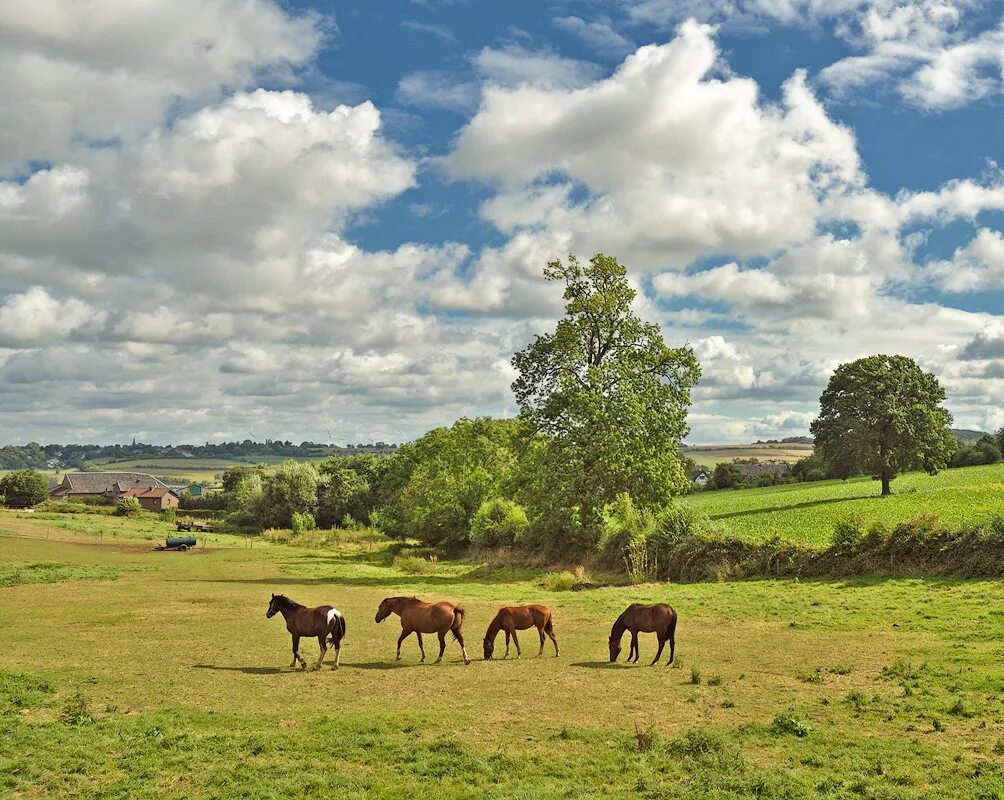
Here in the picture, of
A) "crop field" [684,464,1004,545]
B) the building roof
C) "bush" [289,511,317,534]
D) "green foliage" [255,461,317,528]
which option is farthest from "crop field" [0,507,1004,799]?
the building roof

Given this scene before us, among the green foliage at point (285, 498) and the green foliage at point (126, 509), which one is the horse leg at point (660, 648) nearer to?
the green foliage at point (285, 498)

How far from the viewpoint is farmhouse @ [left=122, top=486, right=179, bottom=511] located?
149875mm

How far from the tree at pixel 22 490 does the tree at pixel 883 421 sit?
125706 millimetres

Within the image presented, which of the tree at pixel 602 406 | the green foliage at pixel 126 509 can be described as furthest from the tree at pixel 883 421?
the green foliage at pixel 126 509

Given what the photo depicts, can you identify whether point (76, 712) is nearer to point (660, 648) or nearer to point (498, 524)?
point (660, 648)

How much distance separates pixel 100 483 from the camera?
6117 inches

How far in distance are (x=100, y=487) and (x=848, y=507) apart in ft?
486

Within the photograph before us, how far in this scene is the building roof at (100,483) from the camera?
15175cm

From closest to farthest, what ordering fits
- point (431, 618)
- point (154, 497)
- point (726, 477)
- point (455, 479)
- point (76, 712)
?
point (76, 712), point (431, 618), point (455, 479), point (726, 477), point (154, 497)

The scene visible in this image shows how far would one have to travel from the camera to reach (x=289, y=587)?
38.6 metres

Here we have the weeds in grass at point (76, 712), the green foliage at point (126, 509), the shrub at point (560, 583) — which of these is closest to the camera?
the weeds in grass at point (76, 712)

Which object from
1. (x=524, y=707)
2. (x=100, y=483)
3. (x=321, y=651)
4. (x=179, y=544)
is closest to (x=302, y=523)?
(x=179, y=544)

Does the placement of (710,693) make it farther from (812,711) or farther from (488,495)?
(488,495)

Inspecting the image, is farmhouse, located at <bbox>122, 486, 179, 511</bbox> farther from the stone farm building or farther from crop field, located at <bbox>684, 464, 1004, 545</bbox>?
crop field, located at <bbox>684, 464, 1004, 545</bbox>
